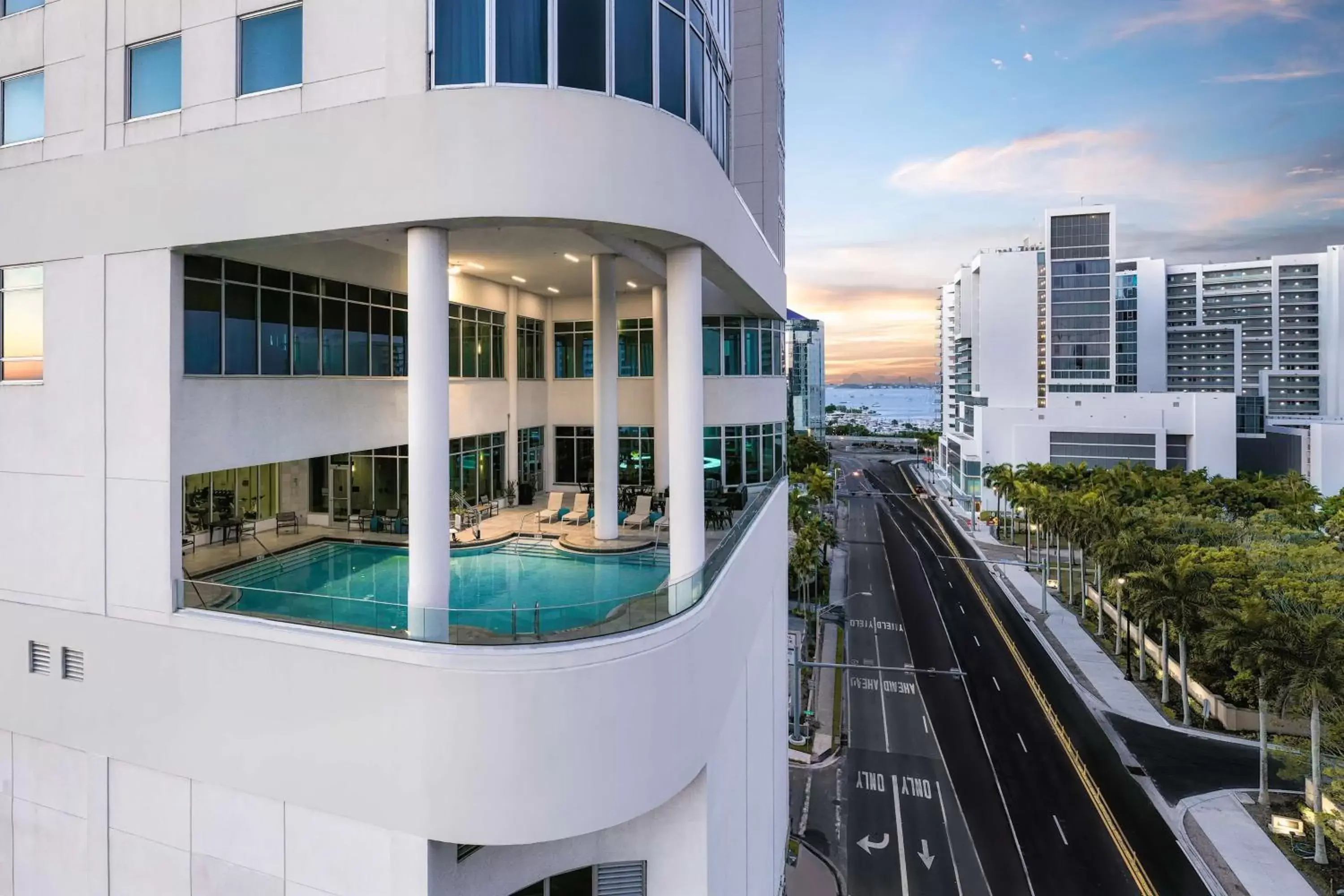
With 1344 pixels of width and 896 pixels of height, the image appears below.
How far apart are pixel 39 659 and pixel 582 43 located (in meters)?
12.2

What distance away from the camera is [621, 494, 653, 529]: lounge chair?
49.1ft

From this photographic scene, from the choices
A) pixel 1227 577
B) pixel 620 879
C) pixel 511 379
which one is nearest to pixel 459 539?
pixel 620 879

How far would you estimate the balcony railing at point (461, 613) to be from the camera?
7.39 metres

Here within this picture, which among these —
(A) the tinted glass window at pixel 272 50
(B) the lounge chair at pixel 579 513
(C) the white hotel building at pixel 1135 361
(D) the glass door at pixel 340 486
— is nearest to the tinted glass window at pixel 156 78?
(A) the tinted glass window at pixel 272 50

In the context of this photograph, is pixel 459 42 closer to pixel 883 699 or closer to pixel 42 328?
pixel 42 328

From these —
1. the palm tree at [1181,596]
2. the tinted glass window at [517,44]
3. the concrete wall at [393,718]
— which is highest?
the tinted glass window at [517,44]

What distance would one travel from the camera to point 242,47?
8.98 m

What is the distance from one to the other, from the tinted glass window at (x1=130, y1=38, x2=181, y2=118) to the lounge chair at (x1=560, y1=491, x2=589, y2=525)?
34.7 ft

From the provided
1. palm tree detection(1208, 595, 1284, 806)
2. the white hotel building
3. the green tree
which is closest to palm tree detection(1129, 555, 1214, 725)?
palm tree detection(1208, 595, 1284, 806)

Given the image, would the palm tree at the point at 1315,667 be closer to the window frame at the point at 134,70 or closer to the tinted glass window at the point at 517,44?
the tinted glass window at the point at 517,44

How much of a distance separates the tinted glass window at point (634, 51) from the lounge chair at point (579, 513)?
9.85m

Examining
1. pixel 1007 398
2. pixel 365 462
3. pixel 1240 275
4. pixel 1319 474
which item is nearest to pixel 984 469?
pixel 1007 398

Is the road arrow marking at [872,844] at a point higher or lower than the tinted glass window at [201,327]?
lower

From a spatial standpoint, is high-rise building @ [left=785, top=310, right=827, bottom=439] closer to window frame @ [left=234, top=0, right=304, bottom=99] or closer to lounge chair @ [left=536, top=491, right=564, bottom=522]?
lounge chair @ [left=536, top=491, right=564, bottom=522]
